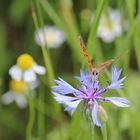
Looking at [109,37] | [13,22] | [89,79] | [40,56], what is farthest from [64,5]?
[89,79]

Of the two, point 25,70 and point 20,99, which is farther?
point 20,99

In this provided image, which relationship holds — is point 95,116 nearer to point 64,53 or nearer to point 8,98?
point 8,98

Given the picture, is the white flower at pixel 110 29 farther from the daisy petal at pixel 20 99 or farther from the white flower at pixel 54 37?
the daisy petal at pixel 20 99

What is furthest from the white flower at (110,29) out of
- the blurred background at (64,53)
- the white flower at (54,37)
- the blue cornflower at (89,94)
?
the blue cornflower at (89,94)

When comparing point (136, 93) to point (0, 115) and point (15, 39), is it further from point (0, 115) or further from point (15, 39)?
point (15, 39)

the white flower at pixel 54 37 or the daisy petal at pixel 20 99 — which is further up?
the white flower at pixel 54 37

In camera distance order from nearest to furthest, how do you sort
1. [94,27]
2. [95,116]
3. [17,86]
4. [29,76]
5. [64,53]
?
[95,116] < [94,27] < [29,76] < [17,86] < [64,53]

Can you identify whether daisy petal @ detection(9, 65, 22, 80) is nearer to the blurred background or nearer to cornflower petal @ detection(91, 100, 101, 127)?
the blurred background

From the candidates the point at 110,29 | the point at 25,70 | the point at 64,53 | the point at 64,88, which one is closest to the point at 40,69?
the point at 25,70

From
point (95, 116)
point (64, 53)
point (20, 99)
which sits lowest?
point (95, 116)
